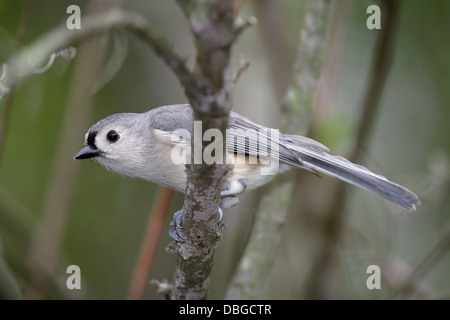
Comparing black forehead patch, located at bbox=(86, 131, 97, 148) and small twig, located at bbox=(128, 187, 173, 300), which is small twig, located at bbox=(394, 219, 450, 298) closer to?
small twig, located at bbox=(128, 187, 173, 300)

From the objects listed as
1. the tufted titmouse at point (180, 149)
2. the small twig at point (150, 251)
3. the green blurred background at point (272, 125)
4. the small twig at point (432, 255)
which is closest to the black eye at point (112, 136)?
the tufted titmouse at point (180, 149)

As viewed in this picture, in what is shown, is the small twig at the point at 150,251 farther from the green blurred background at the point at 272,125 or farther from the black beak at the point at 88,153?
the green blurred background at the point at 272,125

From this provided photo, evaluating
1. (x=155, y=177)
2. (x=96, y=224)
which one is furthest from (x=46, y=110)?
(x=155, y=177)

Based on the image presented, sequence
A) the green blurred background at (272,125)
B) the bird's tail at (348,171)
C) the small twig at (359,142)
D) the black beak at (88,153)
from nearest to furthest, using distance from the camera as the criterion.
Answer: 1. the bird's tail at (348,171)
2. the black beak at (88,153)
3. the small twig at (359,142)
4. the green blurred background at (272,125)

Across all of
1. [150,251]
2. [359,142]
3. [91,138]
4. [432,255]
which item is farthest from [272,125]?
[91,138]

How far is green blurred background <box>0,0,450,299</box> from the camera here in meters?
3.22

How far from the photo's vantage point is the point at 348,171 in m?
2.09

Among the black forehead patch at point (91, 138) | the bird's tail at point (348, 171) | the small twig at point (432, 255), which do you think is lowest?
the small twig at point (432, 255)

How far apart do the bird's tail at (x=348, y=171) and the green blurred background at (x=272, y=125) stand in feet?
2.66

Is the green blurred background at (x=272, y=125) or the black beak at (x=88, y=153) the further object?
the green blurred background at (x=272, y=125)

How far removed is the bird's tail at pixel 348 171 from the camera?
6.41 ft

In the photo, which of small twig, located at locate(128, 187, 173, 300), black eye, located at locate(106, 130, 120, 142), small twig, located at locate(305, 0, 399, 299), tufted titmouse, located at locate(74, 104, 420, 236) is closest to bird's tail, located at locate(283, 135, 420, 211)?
tufted titmouse, located at locate(74, 104, 420, 236)

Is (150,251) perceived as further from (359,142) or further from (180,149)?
(359,142)

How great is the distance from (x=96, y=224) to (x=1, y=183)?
83 centimetres
